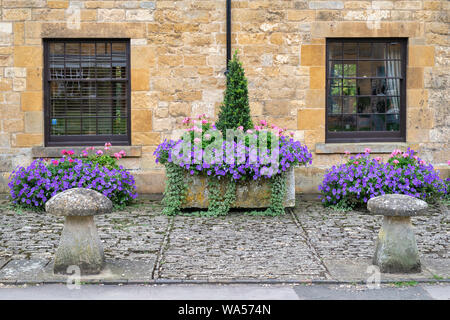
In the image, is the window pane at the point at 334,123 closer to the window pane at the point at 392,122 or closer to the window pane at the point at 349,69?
the window pane at the point at 349,69

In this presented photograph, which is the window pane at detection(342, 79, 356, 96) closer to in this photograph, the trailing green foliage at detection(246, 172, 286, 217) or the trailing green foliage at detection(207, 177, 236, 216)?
the trailing green foliage at detection(246, 172, 286, 217)

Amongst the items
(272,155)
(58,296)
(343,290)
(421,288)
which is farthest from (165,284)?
(272,155)

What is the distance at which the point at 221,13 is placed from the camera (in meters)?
10.3

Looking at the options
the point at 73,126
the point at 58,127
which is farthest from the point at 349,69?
the point at 58,127

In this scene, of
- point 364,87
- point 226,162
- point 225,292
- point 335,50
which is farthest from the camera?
point 364,87

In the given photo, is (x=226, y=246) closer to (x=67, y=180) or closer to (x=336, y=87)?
(x=67, y=180)

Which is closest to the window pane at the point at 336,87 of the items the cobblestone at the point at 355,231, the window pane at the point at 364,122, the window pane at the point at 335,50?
the window pane at the point at 335,50

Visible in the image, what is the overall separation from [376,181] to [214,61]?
3.44 metres

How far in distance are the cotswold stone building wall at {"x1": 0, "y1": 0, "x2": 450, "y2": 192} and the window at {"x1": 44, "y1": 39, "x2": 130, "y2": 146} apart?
23 cm

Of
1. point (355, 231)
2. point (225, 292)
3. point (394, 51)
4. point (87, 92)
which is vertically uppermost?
point (394, 51)

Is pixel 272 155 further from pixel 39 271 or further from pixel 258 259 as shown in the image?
pixel 39 271

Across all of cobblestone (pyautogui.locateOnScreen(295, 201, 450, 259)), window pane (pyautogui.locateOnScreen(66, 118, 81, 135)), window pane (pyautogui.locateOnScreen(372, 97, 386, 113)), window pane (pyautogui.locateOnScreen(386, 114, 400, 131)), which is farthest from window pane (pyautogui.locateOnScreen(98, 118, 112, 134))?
window pane (pyautogui.locateOnScreen(386, 114, 400, 131))

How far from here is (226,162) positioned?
8.59m

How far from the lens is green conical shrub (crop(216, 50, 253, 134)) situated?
923 centimetres
